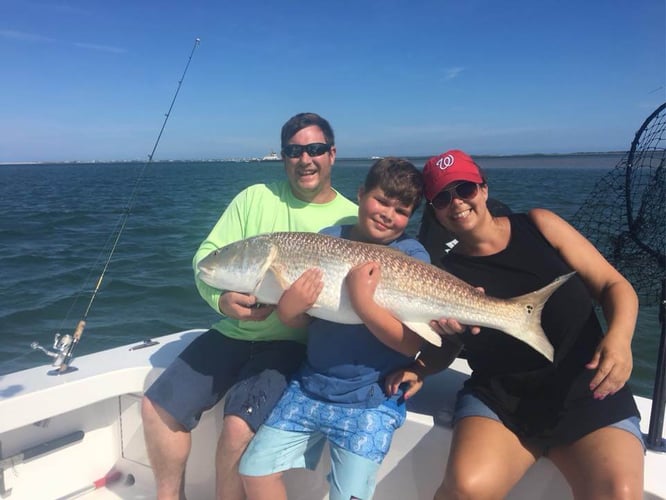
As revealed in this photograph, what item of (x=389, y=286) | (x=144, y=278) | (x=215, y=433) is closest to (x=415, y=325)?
(x=389, y=286)

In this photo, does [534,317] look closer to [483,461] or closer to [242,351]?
[483,461]

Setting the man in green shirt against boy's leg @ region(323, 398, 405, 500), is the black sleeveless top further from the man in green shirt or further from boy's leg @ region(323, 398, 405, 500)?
the man in green shirt

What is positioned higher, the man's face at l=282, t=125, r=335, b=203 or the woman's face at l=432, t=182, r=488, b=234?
the man's face at l=282, t=125, r=335, b=203

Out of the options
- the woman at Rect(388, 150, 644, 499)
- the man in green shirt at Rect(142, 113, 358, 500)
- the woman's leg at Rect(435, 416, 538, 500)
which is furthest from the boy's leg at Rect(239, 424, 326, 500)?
the woman's leg at Rect(435, 416, 538, 500)

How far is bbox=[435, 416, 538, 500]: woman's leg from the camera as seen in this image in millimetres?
2408

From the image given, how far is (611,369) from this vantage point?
8.07ft

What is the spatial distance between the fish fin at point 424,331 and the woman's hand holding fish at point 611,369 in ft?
2.52

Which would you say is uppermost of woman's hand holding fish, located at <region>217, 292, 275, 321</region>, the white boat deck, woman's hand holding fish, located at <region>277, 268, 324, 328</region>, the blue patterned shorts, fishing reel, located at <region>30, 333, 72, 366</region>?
woman's hand holding fish, located at <region>277, 268, 324, 328</region>

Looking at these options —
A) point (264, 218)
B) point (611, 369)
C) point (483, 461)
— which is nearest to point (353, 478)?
point (483, 461)

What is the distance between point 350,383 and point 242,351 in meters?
0.90

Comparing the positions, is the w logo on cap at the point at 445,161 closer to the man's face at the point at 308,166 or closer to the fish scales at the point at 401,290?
the fish scales at the point at 401,290

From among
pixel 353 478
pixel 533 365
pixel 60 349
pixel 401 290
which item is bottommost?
pixel 353 478

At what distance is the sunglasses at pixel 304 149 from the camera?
11.1 feet

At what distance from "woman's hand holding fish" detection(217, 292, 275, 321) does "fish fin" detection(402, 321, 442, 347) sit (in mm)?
881
